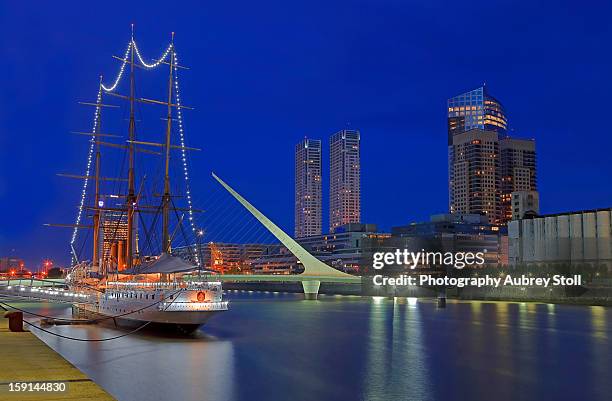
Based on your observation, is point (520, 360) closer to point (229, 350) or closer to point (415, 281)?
point (229, 350)

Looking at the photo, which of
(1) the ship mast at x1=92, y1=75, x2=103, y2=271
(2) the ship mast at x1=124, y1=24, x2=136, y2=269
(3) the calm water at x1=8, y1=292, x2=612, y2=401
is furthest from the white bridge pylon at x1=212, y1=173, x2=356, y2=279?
(3) the calm water at x1=8, y1=292, x2=612, y2=401

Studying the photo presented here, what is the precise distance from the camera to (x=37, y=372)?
11781 millimetres

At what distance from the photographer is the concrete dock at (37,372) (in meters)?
9.80

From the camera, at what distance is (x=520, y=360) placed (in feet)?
87.9

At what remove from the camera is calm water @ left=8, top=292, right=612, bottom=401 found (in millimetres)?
19547

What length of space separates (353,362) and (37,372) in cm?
1608

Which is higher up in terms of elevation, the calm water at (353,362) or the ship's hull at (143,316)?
the ship's hull at (143,316)

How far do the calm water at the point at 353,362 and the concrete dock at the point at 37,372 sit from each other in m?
4.01

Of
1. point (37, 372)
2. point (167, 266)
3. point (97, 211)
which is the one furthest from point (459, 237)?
point (37, 372)

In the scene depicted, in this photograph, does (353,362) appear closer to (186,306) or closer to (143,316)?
(186,306)

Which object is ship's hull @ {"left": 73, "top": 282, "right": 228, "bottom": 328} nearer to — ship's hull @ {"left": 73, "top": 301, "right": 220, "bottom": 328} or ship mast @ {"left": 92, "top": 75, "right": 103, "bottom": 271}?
ship's hull @ {"left": 73, "top": 301, "right": 220, "bottom": 328}

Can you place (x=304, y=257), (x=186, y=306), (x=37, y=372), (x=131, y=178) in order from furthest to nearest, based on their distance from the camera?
(x=304, y=257)
(x=131, y=178)
(x=186, y=306)
(x=37, y=372)

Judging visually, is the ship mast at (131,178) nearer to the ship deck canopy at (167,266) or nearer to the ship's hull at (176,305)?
the ship deck canopy at (167,266)

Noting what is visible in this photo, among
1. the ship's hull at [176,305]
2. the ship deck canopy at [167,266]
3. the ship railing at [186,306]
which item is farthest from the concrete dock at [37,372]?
the ship deck canopy at [167,266]
